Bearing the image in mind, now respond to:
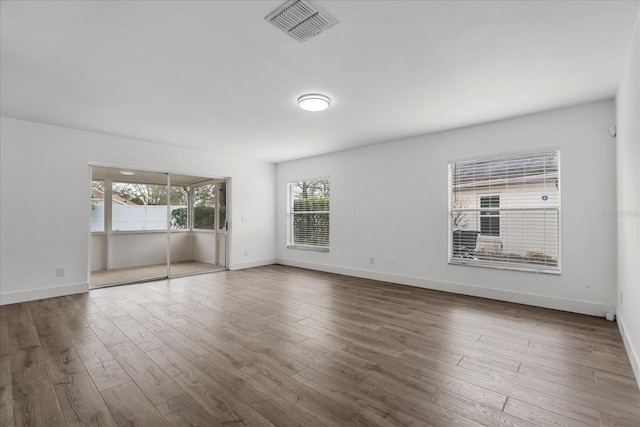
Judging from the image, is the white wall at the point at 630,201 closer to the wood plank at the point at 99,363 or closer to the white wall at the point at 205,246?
the wood plank at the point at 99,363

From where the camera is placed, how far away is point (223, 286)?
17.2 feet

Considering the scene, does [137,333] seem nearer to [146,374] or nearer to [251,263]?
[146,374]

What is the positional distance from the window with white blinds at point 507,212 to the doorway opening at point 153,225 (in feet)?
15.8

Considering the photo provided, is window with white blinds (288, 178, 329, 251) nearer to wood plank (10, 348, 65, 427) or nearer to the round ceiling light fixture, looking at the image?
the round ceiling light fixture

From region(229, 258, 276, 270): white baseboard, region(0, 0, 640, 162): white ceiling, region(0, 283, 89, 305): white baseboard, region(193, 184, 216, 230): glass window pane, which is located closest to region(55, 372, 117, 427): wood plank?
region(0, 0, 640, 162): white ceiling

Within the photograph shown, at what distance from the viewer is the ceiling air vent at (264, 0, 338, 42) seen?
2068 millimetres

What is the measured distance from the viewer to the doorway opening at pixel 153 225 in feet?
19.8

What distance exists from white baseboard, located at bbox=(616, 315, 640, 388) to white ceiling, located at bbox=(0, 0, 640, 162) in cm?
244

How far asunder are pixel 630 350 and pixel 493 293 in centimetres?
188

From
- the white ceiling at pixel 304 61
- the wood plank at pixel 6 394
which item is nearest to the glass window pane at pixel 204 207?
the white ceiling at pixel 304 61

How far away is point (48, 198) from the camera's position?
4.59 m

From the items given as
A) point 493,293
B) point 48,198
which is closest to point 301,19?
point 493,293

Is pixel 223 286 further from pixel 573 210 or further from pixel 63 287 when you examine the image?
pixel 573 210

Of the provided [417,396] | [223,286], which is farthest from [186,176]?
[417,396]
